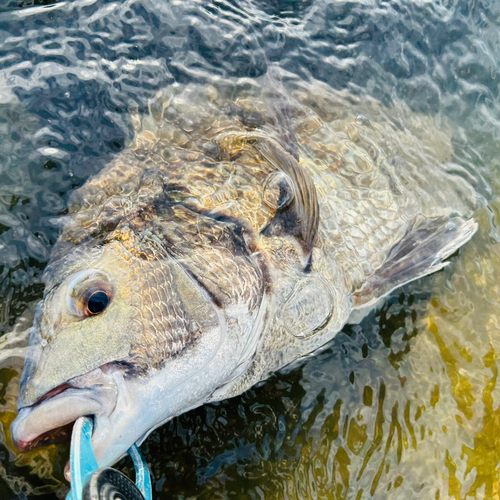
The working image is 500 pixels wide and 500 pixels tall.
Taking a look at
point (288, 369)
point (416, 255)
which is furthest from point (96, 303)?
point (416, 255)

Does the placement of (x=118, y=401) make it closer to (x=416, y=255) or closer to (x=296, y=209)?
(x=296, y=209)

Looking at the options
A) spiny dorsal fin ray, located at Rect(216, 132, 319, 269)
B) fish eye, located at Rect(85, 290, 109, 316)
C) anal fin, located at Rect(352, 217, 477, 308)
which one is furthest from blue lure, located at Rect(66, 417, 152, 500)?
anal fin, located at Rect(352, 217, 477, 308)

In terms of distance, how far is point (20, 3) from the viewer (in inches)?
Result: 112

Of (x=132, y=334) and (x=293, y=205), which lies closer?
(x=132, y=334)

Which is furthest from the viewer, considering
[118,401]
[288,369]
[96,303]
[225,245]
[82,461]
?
[288,369]

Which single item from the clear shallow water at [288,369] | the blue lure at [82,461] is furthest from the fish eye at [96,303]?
the clear shallow water at [288,369]

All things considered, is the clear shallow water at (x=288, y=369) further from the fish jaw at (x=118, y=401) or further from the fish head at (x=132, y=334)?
the fish jaw at (x=118, y=401)

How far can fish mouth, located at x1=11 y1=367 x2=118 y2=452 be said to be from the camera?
1.65m

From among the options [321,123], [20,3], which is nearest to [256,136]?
[321,123]

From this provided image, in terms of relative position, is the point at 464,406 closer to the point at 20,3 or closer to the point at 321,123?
the point at 321,123

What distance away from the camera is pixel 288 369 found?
272 centimetres

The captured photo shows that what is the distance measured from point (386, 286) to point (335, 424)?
35.2 inches

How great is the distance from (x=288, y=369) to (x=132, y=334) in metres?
1.21

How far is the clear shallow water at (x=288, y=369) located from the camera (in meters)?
2.47
